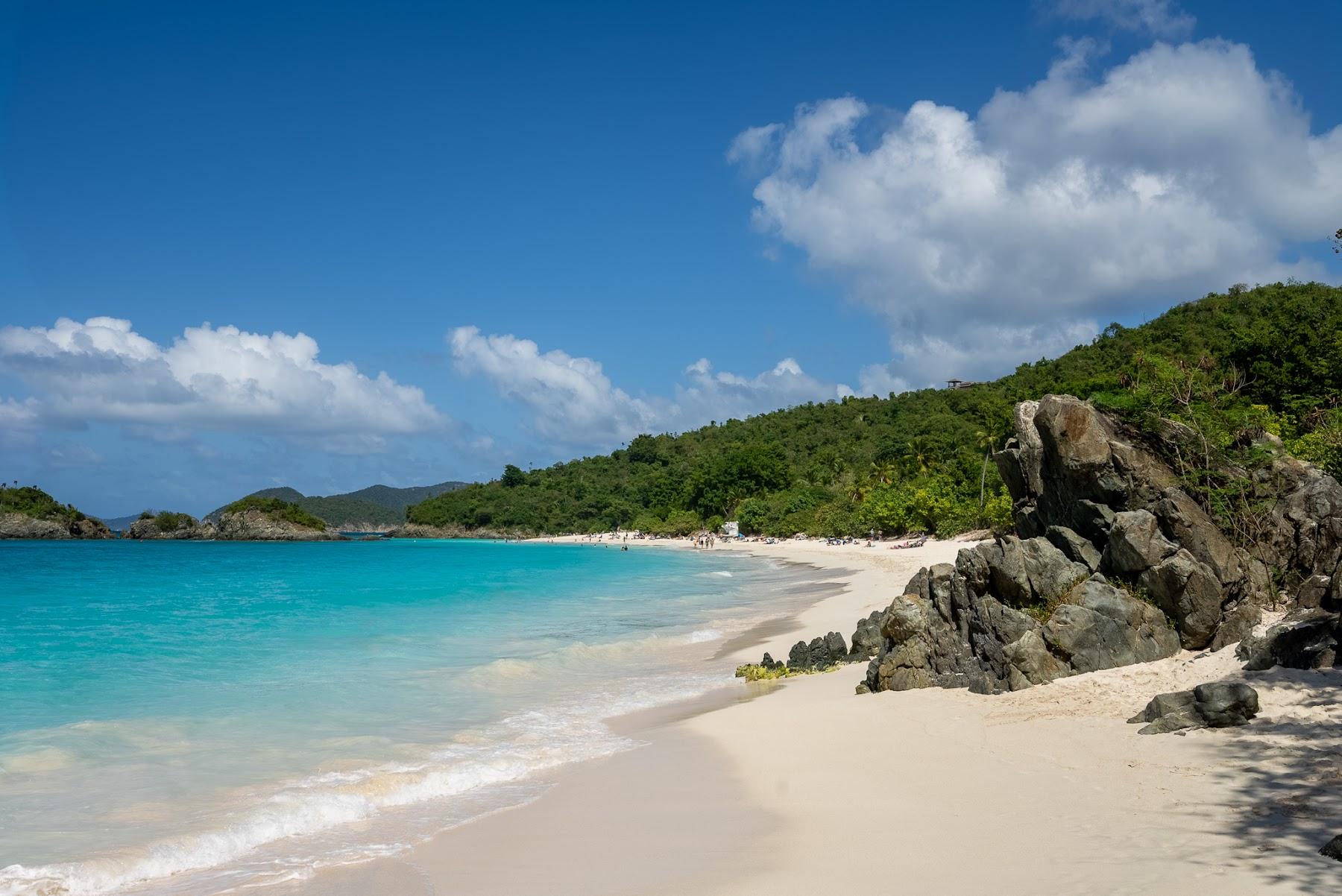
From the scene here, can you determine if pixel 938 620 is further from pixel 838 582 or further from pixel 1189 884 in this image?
pixel 838 582

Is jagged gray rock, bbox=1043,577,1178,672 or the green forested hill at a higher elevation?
the green forested hill

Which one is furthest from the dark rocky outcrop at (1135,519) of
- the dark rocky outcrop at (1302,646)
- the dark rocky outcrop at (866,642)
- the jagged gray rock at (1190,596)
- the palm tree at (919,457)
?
the palm tree at (919,457)

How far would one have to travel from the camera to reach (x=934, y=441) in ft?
252

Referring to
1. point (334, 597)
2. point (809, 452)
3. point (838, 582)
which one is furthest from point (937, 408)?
point (334, 597)

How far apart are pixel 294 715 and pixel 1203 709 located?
12.3 meters

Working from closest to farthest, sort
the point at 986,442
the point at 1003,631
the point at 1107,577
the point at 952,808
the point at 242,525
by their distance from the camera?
the point at 952,808, the point at 1003,631, the point at 1107,577, the point at 986,442, the point at 242,525

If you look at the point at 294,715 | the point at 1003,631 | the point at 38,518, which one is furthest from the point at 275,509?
the point at 1003,631

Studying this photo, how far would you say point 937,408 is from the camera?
9975 cm

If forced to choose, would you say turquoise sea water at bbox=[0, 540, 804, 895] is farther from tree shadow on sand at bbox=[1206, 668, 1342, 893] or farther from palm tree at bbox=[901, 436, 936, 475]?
palm tree at bbox=[901, 436, 936, 475]

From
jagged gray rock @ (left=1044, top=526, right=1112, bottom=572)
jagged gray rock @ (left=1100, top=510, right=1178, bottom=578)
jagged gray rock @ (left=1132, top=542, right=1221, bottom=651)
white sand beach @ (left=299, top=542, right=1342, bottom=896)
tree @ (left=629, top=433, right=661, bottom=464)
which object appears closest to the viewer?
white sand beach @ (left=299, top=542, right=1342, bottom=896)

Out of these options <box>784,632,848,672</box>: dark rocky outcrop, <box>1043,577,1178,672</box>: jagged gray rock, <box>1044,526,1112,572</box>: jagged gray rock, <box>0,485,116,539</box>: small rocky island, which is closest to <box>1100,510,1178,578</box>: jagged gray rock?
<box>1044,526,1112,572</box>: jagged gray rock

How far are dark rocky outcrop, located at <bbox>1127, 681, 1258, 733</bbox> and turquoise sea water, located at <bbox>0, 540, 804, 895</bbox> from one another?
608 cm

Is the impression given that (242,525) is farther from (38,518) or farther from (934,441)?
(934,441)

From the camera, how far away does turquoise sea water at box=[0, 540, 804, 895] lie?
24.4 ft
